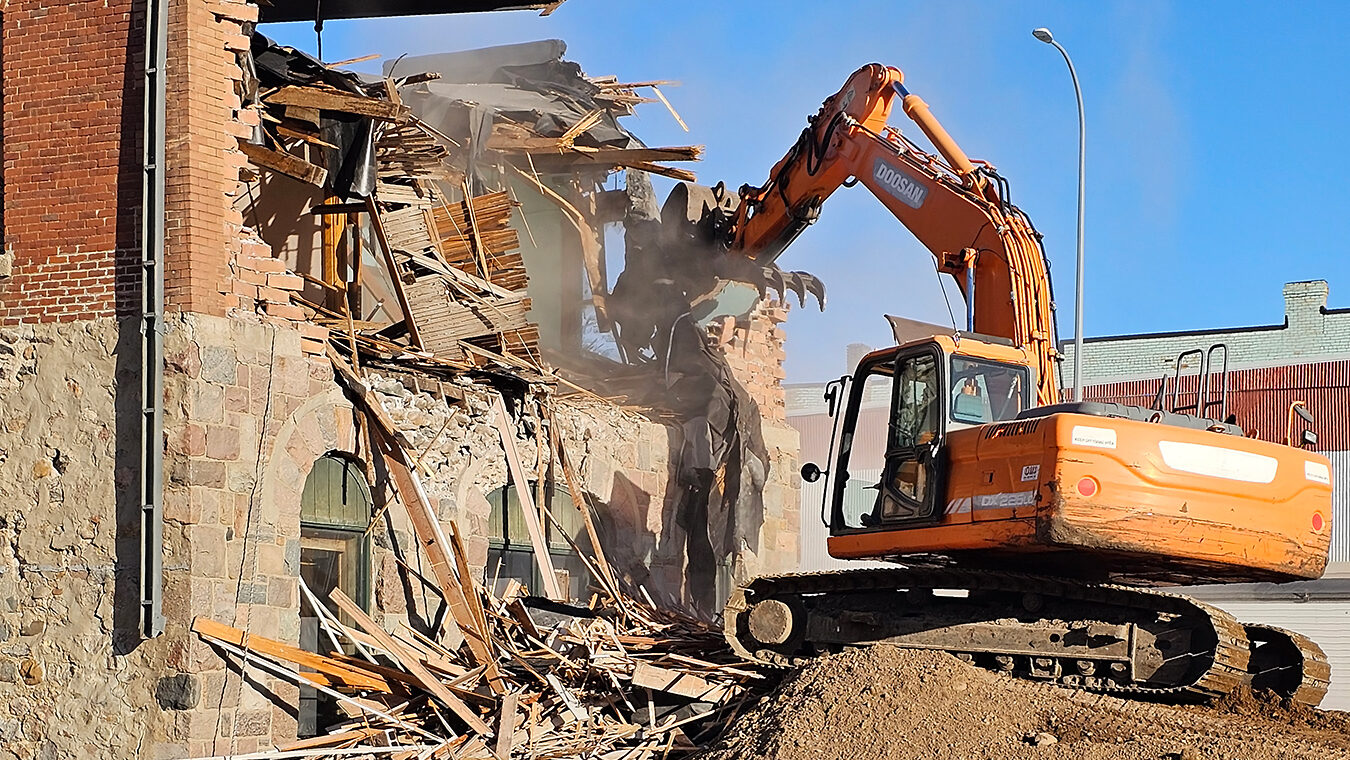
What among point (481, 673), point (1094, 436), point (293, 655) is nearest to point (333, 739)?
point (293, 655)

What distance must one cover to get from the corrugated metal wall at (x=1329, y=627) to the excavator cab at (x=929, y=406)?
14.8 metres

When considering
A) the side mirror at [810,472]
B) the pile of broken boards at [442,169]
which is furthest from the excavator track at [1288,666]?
the pile of broken boards at [442,169]

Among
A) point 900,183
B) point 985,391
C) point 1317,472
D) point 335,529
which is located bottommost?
point 335,529

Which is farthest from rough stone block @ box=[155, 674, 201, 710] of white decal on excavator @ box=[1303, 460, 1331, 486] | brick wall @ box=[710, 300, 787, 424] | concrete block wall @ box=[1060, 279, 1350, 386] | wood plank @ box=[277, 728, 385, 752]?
concrete block wall @ box=[1060, 279, 1350, 386]

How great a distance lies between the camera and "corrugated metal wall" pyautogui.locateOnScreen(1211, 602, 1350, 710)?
966 inches

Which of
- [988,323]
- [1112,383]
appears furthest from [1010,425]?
[1112,383]

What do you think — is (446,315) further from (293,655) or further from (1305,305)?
(1305,305)

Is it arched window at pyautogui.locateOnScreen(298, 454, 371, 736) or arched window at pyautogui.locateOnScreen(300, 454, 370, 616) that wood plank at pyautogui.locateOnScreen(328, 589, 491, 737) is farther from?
arched window at pyautogui.locateOnScreen(300, 454, 370, 616)

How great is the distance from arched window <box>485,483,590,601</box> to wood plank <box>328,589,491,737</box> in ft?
8.19

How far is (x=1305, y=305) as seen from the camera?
42.3 m

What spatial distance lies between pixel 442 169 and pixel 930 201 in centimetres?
538

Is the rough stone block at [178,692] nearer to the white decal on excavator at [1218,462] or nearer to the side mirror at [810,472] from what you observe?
the side mirror at [810,472]

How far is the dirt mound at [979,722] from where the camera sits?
32.6ft

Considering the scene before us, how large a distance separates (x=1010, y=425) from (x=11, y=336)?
25.3 feet
